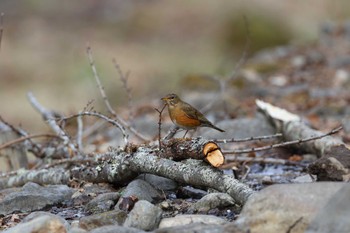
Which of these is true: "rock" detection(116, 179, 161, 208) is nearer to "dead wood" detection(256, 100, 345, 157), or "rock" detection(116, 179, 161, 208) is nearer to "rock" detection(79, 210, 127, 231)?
"rock" detection(79, 210, 127, 231)

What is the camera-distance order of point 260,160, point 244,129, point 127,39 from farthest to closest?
point 127,39 < point 244,129 < point 260,160

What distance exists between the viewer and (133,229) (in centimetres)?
398

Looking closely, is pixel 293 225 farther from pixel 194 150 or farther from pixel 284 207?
pixel 194 150

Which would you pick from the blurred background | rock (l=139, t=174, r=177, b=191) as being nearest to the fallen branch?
rock (l=139, t=174, r=177, b=191)

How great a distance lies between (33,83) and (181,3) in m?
10.8

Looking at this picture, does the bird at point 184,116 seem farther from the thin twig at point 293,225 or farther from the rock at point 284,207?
the thin twig at point 293,225

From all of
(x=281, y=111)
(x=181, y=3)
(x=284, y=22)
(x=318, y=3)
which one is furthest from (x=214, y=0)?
(x=281, y=111)

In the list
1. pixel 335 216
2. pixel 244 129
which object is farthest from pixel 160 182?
pixel 244 129

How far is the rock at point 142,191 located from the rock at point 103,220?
41 centimetres

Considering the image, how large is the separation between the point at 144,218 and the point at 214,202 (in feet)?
2.10

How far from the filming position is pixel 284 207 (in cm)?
377

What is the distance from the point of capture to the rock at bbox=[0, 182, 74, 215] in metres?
5.20

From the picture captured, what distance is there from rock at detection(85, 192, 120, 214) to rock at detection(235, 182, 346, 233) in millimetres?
1389

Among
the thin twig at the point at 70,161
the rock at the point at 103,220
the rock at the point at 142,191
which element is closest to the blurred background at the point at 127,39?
the thin twig at the point at 70,161
